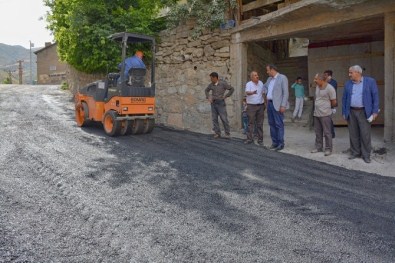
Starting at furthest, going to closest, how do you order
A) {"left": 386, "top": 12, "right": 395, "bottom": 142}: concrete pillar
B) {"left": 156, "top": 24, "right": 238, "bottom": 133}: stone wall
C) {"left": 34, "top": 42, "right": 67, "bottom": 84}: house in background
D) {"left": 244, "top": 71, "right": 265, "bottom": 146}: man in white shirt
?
{"left": 34, "top": 42, "right": 67, "bottom": 84}: house in background, {"left": 156, "top": 24, "right": 238, "bottom": 133}: stone wall, {"left": 244, "top": 71, "right": 265, "bottom": 146}: man in white shirt, {"left": 386, "top": 12, "right": 395, "bottom": 142}: concrete pillar

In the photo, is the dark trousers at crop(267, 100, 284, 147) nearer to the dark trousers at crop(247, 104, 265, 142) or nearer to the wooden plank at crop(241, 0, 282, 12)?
the dark trousers at crop(247, 104, 265, 142)

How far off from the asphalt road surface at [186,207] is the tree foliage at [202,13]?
4.51m

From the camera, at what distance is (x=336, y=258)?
9.55 feet

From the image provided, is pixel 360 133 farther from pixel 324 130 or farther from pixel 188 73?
pixel 188 73

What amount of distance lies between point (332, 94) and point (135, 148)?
12.8 feet

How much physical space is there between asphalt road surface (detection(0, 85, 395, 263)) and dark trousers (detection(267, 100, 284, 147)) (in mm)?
454

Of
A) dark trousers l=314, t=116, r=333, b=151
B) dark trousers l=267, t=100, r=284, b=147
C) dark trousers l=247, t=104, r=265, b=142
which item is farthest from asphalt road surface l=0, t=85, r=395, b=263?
dark trousers l=247, t=104, r=265, b=142

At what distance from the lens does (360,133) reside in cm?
623

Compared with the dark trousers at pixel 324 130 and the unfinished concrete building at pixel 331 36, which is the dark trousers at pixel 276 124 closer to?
the dark trousers at pixel 324 130

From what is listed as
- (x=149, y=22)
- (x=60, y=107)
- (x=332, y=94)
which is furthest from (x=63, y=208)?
(x=60, y=107)

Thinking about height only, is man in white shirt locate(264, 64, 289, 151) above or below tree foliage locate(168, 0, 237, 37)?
below

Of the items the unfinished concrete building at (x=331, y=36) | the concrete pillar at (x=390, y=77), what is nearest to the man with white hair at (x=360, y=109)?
the concrete pillar at (x=390, y=77)

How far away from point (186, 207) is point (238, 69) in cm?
639

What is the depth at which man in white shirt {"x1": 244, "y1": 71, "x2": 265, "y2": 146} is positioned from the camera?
308 inches
